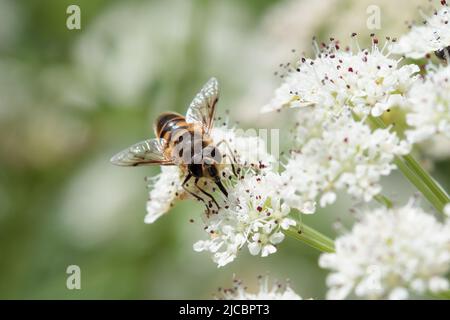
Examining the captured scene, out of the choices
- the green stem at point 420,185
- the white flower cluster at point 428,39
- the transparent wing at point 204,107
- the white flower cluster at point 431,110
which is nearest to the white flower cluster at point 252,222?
the green stem at point 420,185

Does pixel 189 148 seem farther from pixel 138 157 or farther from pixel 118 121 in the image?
pixel 118 121

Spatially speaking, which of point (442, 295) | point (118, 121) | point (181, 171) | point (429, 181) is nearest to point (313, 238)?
point (429, 181)

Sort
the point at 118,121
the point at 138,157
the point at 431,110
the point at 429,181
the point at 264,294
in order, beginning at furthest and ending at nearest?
the point at 118,121
the point at 138,157
the point at 264,294
the point at 429,181
the point at 431,110

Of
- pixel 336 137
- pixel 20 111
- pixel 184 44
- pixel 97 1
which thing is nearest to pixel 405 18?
pixel 184 44

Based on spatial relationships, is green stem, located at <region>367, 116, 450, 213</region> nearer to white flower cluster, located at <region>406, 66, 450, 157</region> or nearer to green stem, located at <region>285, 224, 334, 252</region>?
white flower cluster, located at <region>406, 66, 450, 157</region>

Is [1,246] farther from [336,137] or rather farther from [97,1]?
[336,137]

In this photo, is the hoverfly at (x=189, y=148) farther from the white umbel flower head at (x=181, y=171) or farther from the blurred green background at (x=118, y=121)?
the blurred green background at (x=118, y=121)
